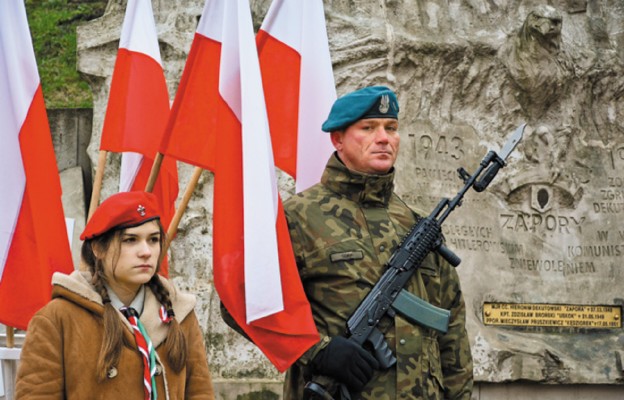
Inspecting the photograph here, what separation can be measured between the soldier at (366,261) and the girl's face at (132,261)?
0.66 m

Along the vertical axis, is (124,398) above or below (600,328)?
above

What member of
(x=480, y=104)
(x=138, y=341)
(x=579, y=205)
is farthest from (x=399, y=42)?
(x=138, y=341)

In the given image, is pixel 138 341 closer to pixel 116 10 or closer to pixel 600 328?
pixel 116 10

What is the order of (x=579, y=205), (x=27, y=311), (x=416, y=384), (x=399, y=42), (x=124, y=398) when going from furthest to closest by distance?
1. (x=579, y=205)
2. (x=399, y=42)
3. (x=27, y=311)
4. (x=416, y=384)
5. (x=124, y=398)

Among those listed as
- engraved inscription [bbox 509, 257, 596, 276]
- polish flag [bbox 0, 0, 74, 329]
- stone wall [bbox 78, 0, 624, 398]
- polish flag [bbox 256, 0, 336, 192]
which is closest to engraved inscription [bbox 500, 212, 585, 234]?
stone wall [bbox 78, 0, 624, 398]

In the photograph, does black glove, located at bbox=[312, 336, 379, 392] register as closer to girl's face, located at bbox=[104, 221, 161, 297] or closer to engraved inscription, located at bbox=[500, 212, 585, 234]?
girl's face, located at bbox=[104, 221, 161, 297]

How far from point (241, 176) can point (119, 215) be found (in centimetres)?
76

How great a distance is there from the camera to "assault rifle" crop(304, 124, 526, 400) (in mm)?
3771

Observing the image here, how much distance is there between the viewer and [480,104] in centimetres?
730

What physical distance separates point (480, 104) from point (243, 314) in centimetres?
382

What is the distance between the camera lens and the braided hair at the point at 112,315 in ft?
11.0

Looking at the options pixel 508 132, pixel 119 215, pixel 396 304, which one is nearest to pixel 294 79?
pixel 396 304

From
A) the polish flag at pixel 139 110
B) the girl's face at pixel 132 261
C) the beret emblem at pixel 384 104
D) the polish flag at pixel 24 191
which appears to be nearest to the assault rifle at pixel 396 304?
the beret emblem at pixel 384 104

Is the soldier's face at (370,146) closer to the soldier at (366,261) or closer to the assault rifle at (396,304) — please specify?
the soldier at (366,261)
